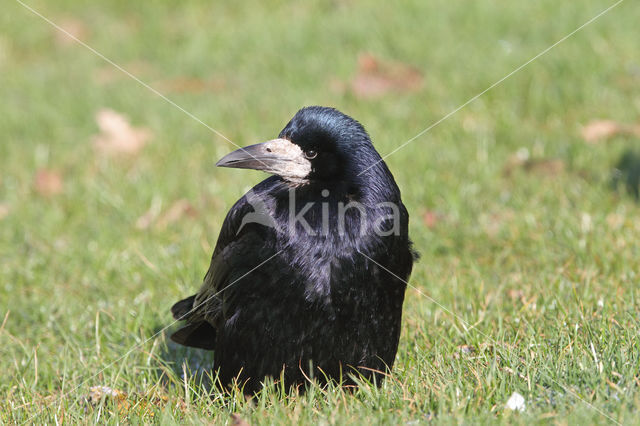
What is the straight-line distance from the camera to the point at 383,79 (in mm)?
7461

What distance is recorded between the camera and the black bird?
3.29 metres

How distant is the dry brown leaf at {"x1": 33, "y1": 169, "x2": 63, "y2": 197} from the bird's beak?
3.51 meters

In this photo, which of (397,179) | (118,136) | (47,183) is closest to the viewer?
(397,179)

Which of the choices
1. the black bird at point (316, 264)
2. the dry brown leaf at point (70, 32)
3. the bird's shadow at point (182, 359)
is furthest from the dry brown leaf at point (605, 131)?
the dry brown leaf at point (70, 32)

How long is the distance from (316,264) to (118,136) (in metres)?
4.27

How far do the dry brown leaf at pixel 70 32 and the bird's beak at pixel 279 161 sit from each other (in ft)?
22.0

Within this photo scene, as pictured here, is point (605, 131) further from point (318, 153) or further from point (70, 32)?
point (70, 32)

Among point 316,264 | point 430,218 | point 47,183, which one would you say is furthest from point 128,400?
point 47,183

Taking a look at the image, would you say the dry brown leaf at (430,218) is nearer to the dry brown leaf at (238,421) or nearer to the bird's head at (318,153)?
the bird's head at (318,153)

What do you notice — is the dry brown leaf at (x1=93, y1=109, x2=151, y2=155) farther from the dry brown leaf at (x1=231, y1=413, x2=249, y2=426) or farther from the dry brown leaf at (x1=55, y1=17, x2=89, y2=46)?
the dry brown leaf at (x1=231, y1=413, x2=249, y2=426)

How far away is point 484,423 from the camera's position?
2.70m

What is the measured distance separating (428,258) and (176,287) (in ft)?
4.97

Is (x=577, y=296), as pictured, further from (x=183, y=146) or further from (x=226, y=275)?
(x=183, y=146)

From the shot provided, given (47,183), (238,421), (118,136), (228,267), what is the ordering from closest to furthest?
(238,421), (228,267), (47,183), (118,136)
